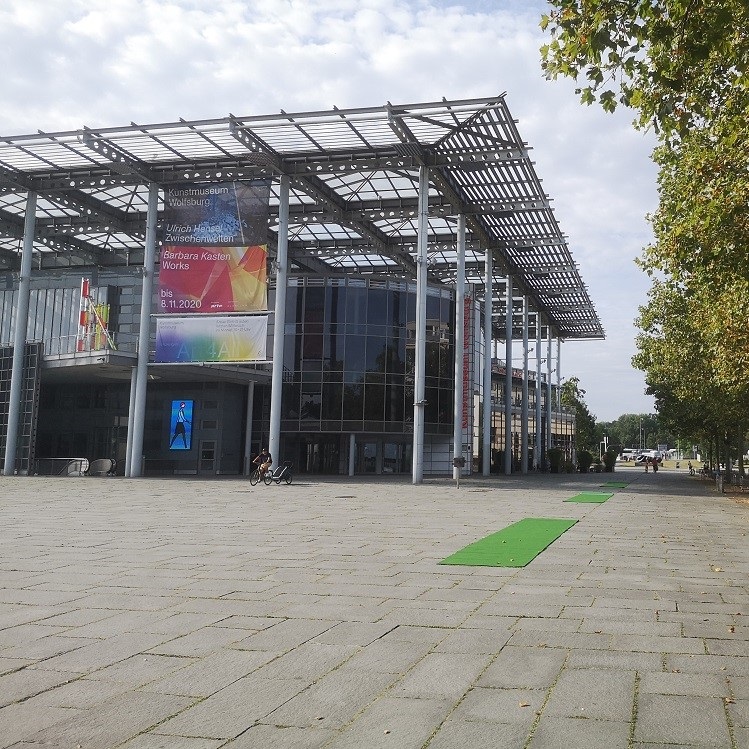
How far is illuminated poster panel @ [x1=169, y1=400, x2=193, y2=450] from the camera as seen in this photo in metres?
43.4

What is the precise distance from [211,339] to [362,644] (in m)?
29.6

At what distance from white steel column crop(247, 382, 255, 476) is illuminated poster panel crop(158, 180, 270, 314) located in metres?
9.42

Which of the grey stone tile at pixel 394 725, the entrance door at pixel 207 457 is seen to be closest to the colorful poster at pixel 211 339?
the entrance door at pixel 207 457

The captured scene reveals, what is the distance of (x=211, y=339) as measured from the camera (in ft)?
114

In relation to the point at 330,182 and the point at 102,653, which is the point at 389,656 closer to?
the point at 102,653

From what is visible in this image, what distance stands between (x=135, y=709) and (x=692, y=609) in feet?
17.7

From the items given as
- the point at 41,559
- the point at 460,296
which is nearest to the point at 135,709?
the point at 41,559

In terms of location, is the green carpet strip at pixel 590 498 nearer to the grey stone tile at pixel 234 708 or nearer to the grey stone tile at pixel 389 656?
the grey stone tile at pixel 389 656

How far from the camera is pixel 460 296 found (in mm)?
38719

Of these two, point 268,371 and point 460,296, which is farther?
point 268,371

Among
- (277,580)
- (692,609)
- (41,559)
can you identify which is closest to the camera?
(692,609)

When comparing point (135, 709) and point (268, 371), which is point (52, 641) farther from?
point (268, 371)

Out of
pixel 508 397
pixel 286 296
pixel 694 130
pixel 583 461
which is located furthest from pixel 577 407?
pixel 694 130

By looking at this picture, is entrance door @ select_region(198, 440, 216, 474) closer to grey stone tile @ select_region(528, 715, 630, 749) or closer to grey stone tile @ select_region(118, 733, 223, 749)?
grey stone tile @ select_region(118, 733, 223, 749)
